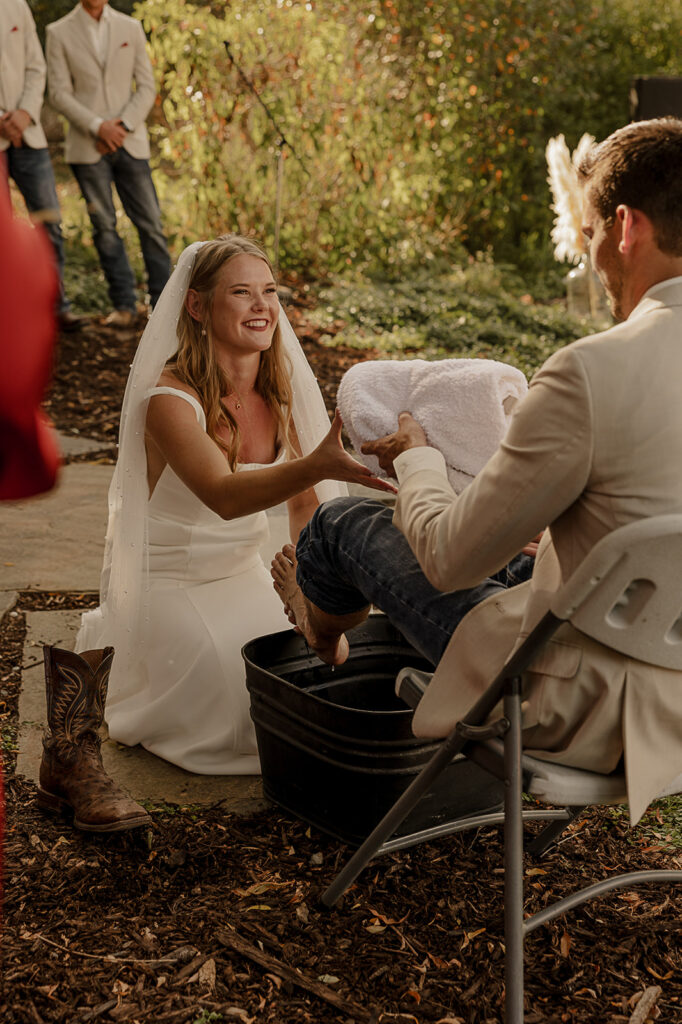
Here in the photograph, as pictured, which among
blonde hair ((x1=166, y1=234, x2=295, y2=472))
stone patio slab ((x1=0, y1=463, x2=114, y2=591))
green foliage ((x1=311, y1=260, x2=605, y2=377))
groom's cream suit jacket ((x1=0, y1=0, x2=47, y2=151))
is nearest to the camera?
blonde hair ((x1=166, y1=234, x2=295, y2=472))

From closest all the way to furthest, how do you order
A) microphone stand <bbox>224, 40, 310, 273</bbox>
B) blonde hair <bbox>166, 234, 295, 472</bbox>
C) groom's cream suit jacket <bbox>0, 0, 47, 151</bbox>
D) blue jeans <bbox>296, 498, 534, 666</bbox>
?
1. blue jeans <bbox>296, 498, 534, 666</bbox>
2. blonde hair <bbox>166, 234, 295, 472</bbox>
3. groom's cream suit jacket <bbox>0, 0, 47, 151</bbox>
4. microphone stand <bbox>224, 40, 310, 273</bbox>

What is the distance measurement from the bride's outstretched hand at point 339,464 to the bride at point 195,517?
0.40 meters

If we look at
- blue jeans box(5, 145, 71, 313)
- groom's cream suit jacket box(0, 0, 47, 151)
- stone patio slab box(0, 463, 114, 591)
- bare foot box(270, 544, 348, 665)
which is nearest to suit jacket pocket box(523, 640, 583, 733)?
bare foot box(270, 544, 348, 665)

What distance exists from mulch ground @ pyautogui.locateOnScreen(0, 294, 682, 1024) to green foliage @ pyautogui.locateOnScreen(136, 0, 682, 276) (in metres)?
8.00

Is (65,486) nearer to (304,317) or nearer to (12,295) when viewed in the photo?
(304,317)

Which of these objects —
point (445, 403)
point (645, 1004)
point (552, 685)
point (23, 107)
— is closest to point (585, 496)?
point (552, 685)

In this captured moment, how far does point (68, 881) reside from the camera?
2.51m

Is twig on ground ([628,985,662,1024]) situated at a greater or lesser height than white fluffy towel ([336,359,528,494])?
lesser

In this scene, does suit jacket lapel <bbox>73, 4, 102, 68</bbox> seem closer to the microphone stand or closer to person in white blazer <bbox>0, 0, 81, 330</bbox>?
person in white blazer <bbox>0, 0, 81, 330</bbox>

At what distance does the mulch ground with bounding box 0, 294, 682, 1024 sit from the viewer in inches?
84.9

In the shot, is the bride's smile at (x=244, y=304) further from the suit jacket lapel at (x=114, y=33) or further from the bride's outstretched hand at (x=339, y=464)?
the suit jacket lapel at (x=114, y=33)

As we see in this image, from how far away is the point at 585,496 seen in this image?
6.04 feet

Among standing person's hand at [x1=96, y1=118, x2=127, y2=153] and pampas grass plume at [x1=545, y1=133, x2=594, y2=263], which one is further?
pampas grass plume at [x1=545, y1=133, x2=594, y2=263]

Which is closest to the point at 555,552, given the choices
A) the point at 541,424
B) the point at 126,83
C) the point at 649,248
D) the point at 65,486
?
the point at 541,424
